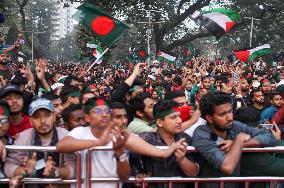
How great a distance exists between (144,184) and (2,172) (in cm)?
128

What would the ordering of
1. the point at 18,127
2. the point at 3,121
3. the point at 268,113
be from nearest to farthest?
the point at 3,121, the point at 18,127, the point at 268,113

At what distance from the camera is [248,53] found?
15.5 m

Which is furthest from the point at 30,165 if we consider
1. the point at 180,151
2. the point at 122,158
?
the point at 180,151

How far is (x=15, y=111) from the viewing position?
5.02 metres

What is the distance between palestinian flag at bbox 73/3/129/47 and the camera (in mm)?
8344

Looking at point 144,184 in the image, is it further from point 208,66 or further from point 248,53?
point 208,66

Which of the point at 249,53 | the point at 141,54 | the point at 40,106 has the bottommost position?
the point at 40,106

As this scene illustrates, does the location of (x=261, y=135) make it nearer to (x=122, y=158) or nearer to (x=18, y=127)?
(x=122, y=158)

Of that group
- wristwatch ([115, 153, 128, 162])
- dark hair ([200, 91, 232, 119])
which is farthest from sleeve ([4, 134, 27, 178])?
dark hair ([200, 91, 232, 119])

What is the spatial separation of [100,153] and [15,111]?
55.6 inches

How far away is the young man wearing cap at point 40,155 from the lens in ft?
12.9

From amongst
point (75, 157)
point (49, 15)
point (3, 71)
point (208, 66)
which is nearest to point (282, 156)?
point (75, 157)

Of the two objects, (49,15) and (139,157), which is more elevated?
(49,15)

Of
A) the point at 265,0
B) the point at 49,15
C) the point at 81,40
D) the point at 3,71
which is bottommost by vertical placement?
the point at 3,71
